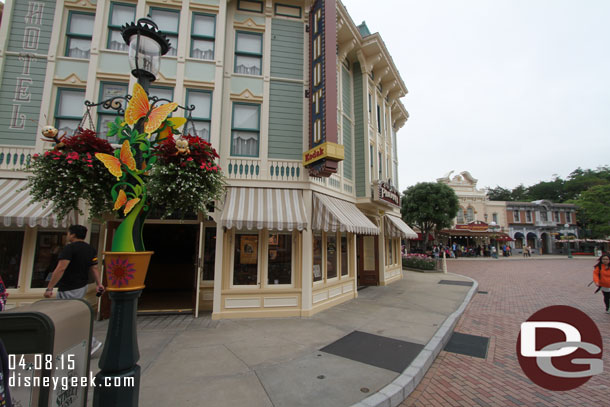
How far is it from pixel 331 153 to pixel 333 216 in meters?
1.81

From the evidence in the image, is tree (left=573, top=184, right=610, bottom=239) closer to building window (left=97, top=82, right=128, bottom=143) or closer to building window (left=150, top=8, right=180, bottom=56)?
building window (left=150, top=8, right=180, bottom=56)

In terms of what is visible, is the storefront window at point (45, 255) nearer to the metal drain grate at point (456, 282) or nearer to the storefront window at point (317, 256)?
the storefront window at point (317, 256)

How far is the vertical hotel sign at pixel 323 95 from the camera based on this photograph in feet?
24.1


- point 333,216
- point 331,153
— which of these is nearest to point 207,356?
point 333,216

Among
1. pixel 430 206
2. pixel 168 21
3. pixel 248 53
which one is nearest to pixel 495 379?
pixel 248 53

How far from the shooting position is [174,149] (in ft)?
11.7

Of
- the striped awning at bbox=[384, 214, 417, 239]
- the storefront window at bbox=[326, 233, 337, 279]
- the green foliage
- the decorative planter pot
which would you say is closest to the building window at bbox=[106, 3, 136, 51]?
the decorative planter pot

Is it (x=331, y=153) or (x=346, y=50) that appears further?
(x=346, y=50)

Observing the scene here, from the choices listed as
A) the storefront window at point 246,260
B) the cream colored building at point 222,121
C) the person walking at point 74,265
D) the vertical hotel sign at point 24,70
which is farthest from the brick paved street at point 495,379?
the vertical hotel sign at point 24,70

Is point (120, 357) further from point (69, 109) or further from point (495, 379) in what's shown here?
point (69, 109)

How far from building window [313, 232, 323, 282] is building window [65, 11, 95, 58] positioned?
896cm

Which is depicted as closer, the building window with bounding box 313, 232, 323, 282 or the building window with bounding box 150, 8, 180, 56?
the building window with bounding box 150, 8, 180, 56

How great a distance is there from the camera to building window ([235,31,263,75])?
8758 millimetres

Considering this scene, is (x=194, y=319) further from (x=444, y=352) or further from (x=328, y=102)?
(x=328, y=102)
